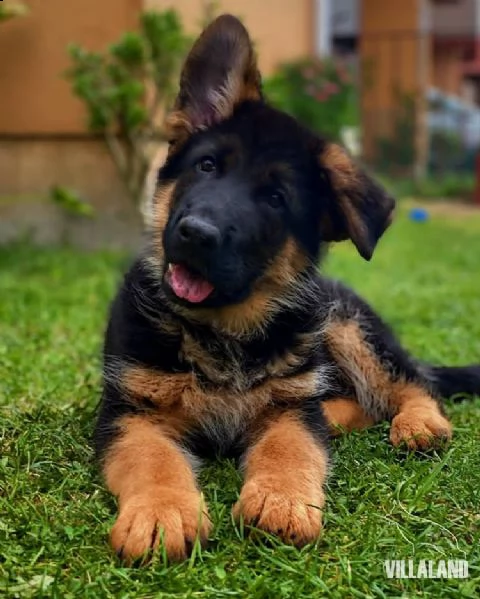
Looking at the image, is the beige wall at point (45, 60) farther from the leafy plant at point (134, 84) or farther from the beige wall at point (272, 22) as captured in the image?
the beige wall at point (272, 22)

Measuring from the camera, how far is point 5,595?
2043mm

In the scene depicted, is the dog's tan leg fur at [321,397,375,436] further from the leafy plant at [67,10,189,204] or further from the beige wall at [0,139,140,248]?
the beige wall at [0,139,140,248]

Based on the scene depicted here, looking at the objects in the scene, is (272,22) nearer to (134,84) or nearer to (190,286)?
(134,84)

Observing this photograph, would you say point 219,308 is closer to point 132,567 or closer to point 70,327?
point 132,567

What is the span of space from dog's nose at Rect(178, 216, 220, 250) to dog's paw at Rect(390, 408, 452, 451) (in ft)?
3.50

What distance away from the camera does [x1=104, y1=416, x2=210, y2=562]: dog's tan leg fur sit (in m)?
2.22

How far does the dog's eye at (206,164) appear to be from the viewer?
3053 millimetres

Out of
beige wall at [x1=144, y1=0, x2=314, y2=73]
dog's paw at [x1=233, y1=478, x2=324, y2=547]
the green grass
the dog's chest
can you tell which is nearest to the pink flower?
beige wall at [x1=144, y1=0, x2=314, y2=73]

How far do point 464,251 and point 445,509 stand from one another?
289 inches

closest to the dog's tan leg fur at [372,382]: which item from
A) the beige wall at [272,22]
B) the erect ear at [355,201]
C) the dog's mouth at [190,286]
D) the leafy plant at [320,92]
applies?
the erect ear at [355,201]

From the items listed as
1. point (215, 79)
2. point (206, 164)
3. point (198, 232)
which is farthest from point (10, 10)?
point (198, 232)

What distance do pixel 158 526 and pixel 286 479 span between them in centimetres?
48

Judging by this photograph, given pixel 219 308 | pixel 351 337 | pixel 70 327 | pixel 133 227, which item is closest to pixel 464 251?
pixel 133 227

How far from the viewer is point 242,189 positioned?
9.64ft
